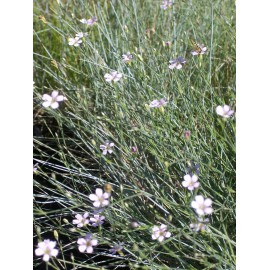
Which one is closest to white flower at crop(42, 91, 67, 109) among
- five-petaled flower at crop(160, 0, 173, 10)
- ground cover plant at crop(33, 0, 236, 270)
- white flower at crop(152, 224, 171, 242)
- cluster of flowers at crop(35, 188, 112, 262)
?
ground cover plant at crop(33, 0, 236, 270)

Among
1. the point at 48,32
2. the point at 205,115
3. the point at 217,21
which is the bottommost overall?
the point at 205,115

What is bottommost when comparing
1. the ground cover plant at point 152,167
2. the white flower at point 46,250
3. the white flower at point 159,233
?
the white flower at point 46,250

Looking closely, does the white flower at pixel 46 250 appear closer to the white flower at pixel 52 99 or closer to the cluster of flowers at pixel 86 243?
the cluster of flowers at pixel 86 243

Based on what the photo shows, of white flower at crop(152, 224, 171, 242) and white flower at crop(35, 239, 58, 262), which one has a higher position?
white flower at crop(152, 224, 171, 242)

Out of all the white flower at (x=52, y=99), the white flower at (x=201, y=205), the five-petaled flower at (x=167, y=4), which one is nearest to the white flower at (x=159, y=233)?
the white flower at (x=201, y=205)

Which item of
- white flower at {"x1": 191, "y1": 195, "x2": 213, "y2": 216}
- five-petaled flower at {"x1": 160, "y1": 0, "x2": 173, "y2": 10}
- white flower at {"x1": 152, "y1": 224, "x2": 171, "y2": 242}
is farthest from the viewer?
five-petaled flower at {"x1": 160, "y1": 0, "x2": 173, "y2": 10}

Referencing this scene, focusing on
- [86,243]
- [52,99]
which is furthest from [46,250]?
[52,99]

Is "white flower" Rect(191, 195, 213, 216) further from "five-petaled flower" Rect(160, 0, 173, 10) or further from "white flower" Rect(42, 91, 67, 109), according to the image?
"five-petaled flower" Rect(160, 0, 173, 10)

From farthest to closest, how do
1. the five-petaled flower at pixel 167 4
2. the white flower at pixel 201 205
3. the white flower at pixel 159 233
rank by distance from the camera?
the five-petaled flower at pixel 167 4 < the white flower at pixel 159 233 < the white flower at pixel 201 205
